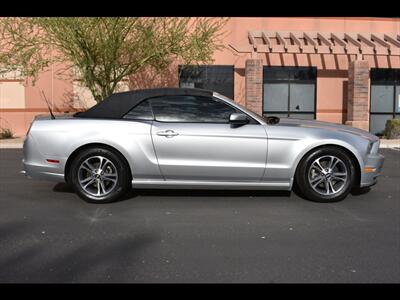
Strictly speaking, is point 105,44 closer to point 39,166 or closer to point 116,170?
point 39,166

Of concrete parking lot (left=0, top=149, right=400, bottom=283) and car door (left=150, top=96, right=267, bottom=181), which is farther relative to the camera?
car door (left=150, top=96, right=267, bottom=181)

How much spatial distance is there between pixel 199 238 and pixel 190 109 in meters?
2.23

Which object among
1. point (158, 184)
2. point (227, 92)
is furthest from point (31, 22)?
point (158, 184)

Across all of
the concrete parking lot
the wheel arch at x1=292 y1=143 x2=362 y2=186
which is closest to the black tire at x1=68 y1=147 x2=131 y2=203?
the concrete parking lot

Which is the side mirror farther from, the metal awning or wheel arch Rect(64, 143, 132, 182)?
the metal awning

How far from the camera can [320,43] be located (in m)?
18.8

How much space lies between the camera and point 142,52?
50.0ft

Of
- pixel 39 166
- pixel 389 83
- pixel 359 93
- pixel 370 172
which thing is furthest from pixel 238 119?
pixel 389 83

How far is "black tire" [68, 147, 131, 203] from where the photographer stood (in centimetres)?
631

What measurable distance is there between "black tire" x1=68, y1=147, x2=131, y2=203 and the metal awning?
1237 centimetres

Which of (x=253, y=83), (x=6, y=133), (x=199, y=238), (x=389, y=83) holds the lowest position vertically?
(x=199, y=238)
